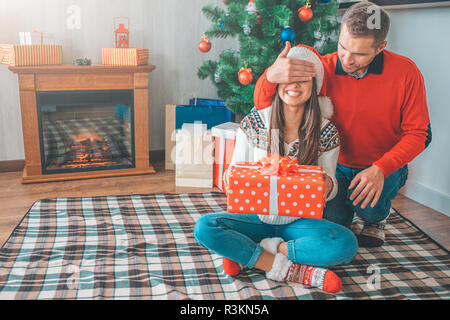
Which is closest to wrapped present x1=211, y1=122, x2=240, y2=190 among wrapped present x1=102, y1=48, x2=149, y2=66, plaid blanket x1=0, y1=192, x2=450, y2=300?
plaid blanket x1=0, y1=192, x2=450, y2=300

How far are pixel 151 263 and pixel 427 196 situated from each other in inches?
58.0

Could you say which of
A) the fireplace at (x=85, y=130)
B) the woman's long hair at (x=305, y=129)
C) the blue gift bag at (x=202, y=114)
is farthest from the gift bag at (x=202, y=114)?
the woman's long hair at (x=305, y=129)

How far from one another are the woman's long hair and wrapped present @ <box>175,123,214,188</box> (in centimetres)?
101

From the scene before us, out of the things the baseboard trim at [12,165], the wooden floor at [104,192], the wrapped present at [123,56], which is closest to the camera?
the wooden floor at [104,192]

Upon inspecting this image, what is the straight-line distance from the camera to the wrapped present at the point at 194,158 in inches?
95.9

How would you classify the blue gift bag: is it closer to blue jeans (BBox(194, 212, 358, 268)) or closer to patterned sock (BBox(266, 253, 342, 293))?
blue jeans (BBox(194, 212, 358, 268))

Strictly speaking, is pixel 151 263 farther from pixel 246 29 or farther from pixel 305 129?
pixel 246 29

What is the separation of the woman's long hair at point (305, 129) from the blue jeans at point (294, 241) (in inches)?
9.0

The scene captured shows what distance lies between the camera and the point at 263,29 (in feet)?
7.11

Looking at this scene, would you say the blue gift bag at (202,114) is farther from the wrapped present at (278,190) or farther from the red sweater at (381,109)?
the wrapped present at (278,190)

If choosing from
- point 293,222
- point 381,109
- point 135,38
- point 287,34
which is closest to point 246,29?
point 287,34

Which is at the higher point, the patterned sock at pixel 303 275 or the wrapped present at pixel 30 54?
the wrapped present at pixel 30 54
